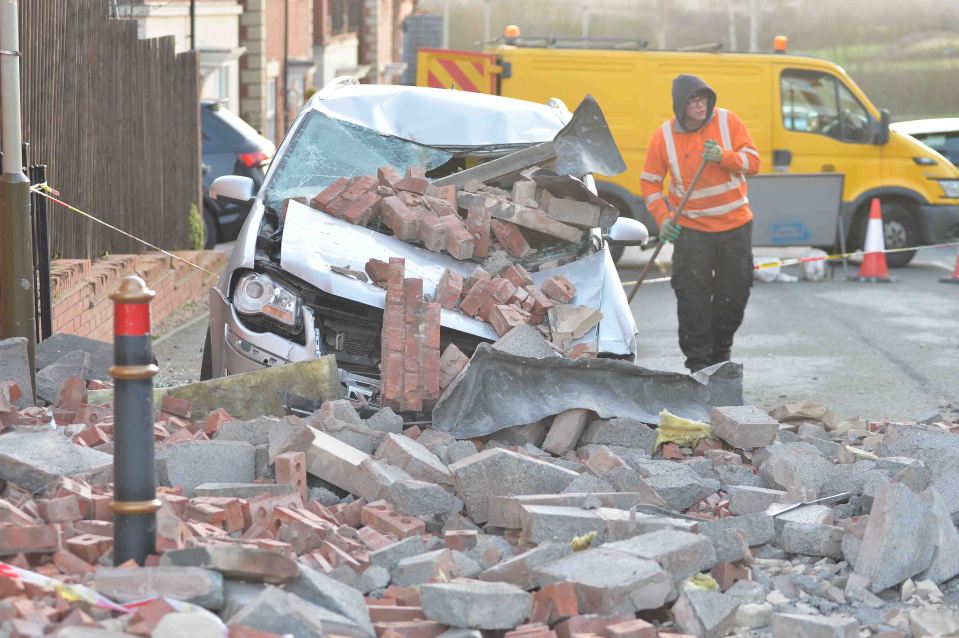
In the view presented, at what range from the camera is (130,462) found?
4156 millimetres

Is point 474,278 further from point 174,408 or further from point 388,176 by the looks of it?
point 174,408

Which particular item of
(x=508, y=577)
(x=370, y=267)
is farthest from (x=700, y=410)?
(x=508, y=577)

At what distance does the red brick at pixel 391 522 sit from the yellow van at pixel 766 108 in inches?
433

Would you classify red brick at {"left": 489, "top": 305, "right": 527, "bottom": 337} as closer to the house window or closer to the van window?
the van window

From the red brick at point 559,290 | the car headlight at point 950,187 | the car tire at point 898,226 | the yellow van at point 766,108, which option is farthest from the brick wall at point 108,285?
the car headlight at point 950,187

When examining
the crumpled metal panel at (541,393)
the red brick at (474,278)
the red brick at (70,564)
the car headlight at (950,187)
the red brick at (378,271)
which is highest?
the red brick at (378,271)

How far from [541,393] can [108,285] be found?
15.8 ft

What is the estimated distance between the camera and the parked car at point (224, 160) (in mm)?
Answer: 15922

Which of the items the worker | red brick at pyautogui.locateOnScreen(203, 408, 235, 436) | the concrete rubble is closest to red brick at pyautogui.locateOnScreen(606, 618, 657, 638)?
the concrete rubble

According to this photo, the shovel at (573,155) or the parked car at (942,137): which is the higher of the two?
the shovel at (573,155)

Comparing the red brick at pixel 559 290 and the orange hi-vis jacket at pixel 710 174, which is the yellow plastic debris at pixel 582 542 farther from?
the orange hi-vis jacket at pixel 710 174

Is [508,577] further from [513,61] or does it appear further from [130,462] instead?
[513,61]

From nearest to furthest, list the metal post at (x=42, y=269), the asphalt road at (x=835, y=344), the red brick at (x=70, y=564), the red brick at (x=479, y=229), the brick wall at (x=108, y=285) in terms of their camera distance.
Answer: the red brick at (x=70, y=564) → the red brick at (x=479, y=229) → the metal post at (x=42, y=269) → the brick wall at (x=108, y=285) → the asphalt road at (x=835, y=344)

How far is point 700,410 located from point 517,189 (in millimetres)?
1798
